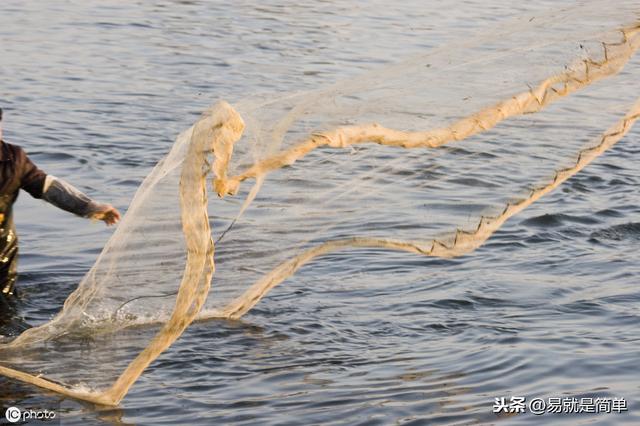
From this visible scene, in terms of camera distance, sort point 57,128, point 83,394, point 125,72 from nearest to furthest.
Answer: point 83,394, point 57,128, point 125,72

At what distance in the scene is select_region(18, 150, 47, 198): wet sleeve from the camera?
6680 mm

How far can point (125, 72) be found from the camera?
14.8 metres

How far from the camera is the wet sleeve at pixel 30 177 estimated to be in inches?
263

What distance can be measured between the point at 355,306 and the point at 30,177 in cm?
224

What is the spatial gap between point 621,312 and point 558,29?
2.12 m

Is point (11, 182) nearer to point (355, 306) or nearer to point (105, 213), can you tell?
point (105, 213)

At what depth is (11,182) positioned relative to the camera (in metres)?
6.65

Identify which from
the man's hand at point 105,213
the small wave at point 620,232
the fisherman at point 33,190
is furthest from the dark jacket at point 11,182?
the small wave at point 620,232

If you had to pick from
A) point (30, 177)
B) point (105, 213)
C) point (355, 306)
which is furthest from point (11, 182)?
point (355, 306)

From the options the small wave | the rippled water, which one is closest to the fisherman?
the rippled water

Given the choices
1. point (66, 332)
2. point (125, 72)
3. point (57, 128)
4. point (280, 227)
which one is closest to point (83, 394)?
point (66, 332)

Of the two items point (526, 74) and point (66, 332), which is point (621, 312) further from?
point (66, 332)

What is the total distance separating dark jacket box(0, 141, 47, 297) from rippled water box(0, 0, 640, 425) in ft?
2.08

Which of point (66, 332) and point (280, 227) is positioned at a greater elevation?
point (280, 227)
